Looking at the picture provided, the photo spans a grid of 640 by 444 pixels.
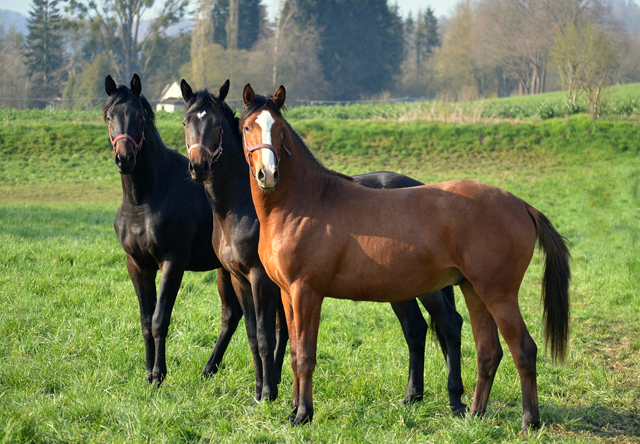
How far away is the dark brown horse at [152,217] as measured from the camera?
4.55 meters

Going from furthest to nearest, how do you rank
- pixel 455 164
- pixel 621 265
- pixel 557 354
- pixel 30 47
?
1. pixel 30 47
2. pixel 455 164
3. pixel 621 265
4. pixel 557 354

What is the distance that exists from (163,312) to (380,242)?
2.16 metres

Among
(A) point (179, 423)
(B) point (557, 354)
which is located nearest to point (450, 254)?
(B) point (557, 354)

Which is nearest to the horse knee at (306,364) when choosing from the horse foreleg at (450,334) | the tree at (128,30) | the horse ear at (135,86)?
the horse foreleg at (450,334)

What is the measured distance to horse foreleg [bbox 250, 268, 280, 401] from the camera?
14.0 ft

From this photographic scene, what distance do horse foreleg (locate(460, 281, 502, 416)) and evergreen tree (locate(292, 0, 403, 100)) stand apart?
173ft

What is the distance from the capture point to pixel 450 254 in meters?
3.66

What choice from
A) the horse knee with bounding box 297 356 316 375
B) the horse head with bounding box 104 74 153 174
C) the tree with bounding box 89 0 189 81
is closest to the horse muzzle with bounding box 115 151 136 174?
the horse head with bounding box 104 74 153 174

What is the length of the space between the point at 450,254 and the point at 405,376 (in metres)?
1.59

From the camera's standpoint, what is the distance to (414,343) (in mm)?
4566

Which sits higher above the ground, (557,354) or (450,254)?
(450,254)

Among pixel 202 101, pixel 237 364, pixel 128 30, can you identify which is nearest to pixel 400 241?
pixel 202 101

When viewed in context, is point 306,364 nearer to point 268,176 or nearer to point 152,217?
point 268,176

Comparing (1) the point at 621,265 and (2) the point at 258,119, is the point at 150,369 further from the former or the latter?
(1) the point at 621,265
